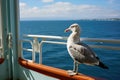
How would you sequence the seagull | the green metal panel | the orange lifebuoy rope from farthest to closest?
the green metal panel < the orange lifebuoy rope < the seagull

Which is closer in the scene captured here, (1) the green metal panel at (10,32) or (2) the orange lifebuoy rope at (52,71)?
(2) the orange lifebuoy rope at (52,71)

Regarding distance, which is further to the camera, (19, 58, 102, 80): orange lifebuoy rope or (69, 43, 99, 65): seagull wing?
(19, 58, 102, 80): orange lifebuoy rope

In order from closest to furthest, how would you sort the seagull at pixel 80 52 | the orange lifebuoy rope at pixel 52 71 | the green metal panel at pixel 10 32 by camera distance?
1. the seagull at pixel 80 52
2. the orange lifebuoy rope at pixel 52 71
3. the green metal panel at pixel 10 32

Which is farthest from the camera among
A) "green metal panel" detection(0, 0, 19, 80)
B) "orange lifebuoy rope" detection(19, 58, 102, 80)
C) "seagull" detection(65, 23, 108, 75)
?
"green metal panel" detection(0, 0, 19, 80)

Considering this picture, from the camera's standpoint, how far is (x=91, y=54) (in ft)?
7.90

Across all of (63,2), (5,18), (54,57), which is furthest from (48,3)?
(5,18)

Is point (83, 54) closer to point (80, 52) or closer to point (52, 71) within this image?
point (80, 52)

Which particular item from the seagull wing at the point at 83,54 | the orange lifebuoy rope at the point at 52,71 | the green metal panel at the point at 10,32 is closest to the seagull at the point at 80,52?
the seagull wing at the point at 83,54

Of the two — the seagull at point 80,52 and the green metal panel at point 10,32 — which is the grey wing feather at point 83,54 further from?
the green metal panel at point 10,32

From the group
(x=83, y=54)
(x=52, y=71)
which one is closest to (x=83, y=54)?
(x=83, y=54)

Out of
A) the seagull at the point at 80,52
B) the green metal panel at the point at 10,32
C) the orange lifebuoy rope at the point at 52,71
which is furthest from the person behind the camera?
the green metal panel at the point at 10,32

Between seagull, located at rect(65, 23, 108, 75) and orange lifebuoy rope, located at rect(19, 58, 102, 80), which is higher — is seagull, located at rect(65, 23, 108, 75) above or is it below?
above

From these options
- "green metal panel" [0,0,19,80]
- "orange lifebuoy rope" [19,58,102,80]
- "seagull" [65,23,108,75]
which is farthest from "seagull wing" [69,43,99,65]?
"green metal panel" [0,0,19,80]

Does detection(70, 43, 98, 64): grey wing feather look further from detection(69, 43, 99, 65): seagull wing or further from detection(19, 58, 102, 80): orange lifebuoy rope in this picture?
detection(19, 58, 102, 80): orange lifebuoy rope
